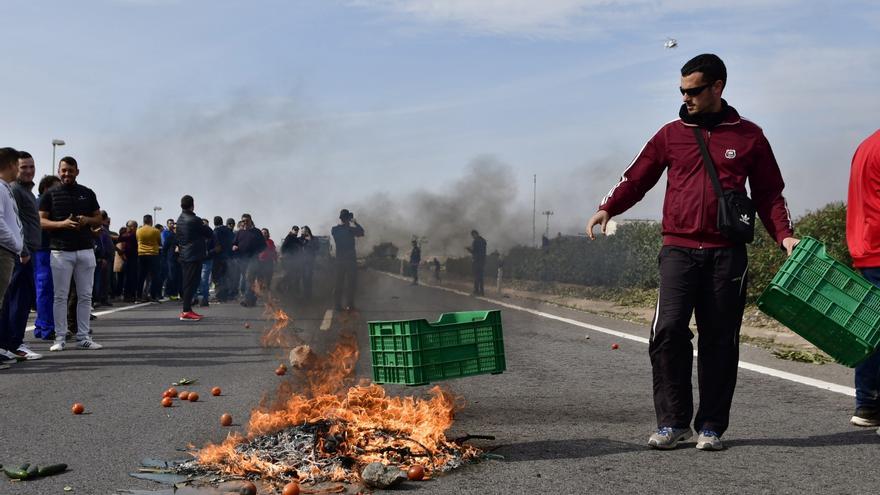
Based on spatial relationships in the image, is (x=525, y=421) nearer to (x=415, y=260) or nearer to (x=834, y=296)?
(x=834, y=296)

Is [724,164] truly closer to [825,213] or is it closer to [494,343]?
[494,343]

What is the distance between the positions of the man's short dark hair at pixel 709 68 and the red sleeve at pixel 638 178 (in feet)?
1.42

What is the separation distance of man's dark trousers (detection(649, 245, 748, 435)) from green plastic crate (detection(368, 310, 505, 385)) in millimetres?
1016

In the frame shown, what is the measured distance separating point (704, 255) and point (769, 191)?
0.61 metres

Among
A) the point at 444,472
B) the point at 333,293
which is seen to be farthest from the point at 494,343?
the point at 333,293

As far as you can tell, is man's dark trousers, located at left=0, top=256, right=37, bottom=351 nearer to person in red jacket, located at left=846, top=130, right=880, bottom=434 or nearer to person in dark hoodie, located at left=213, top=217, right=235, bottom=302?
person in red jacket, located at left=846, top=130, right=880, bottom=434

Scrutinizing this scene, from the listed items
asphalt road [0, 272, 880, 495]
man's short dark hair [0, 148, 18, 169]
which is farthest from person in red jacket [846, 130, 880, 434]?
man's short dark hair [0, 148, 18, 169]

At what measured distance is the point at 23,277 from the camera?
1102 centimetres

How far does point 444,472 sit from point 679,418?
1.57 meters

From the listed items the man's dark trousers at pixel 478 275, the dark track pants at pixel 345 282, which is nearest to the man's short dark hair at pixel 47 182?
the dark track pants at pixel 345 282

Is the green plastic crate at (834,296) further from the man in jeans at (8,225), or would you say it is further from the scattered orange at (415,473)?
the man in jeans at (8,225)

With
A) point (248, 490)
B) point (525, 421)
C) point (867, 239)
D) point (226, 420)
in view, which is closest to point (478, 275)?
point (525, 421)

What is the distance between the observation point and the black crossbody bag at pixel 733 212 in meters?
5.77

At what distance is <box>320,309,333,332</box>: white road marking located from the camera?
1402cm
